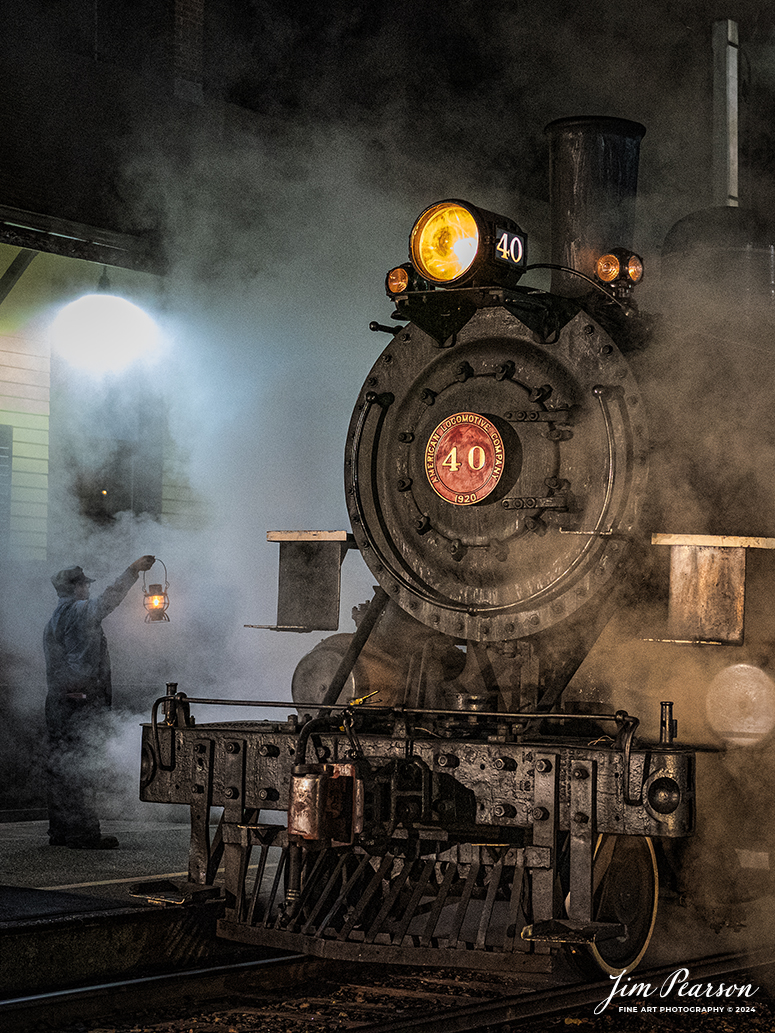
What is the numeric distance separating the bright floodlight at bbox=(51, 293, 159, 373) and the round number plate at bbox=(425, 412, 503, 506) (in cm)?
537

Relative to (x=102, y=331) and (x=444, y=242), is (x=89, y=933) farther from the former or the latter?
(x=102, y=331)

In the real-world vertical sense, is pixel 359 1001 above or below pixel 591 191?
below

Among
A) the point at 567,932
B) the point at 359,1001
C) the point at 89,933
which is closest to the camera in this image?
the point at 567,932

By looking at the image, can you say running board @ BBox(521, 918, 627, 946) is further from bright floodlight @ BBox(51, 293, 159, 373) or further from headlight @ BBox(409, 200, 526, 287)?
bright floodlight @ BBox(51, 293, 159, 373)

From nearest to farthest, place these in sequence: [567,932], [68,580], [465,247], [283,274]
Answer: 1. [567,932]
2. [465,247]
3. [68,580]
4. [283,274]

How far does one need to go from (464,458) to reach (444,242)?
68 cm

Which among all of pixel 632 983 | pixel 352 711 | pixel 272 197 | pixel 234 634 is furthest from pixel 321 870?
pixel 272 197

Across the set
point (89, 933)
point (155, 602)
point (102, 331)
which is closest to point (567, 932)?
point (89, 933)

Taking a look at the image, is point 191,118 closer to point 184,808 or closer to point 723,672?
point 184,808

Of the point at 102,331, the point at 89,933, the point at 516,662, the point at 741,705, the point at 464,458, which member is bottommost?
the point at 89,933

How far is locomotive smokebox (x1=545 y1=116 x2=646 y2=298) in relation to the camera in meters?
4.78

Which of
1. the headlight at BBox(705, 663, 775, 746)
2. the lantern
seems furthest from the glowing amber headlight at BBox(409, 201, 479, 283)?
the lantern

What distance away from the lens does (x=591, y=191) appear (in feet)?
15.7

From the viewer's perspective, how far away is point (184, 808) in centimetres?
794
